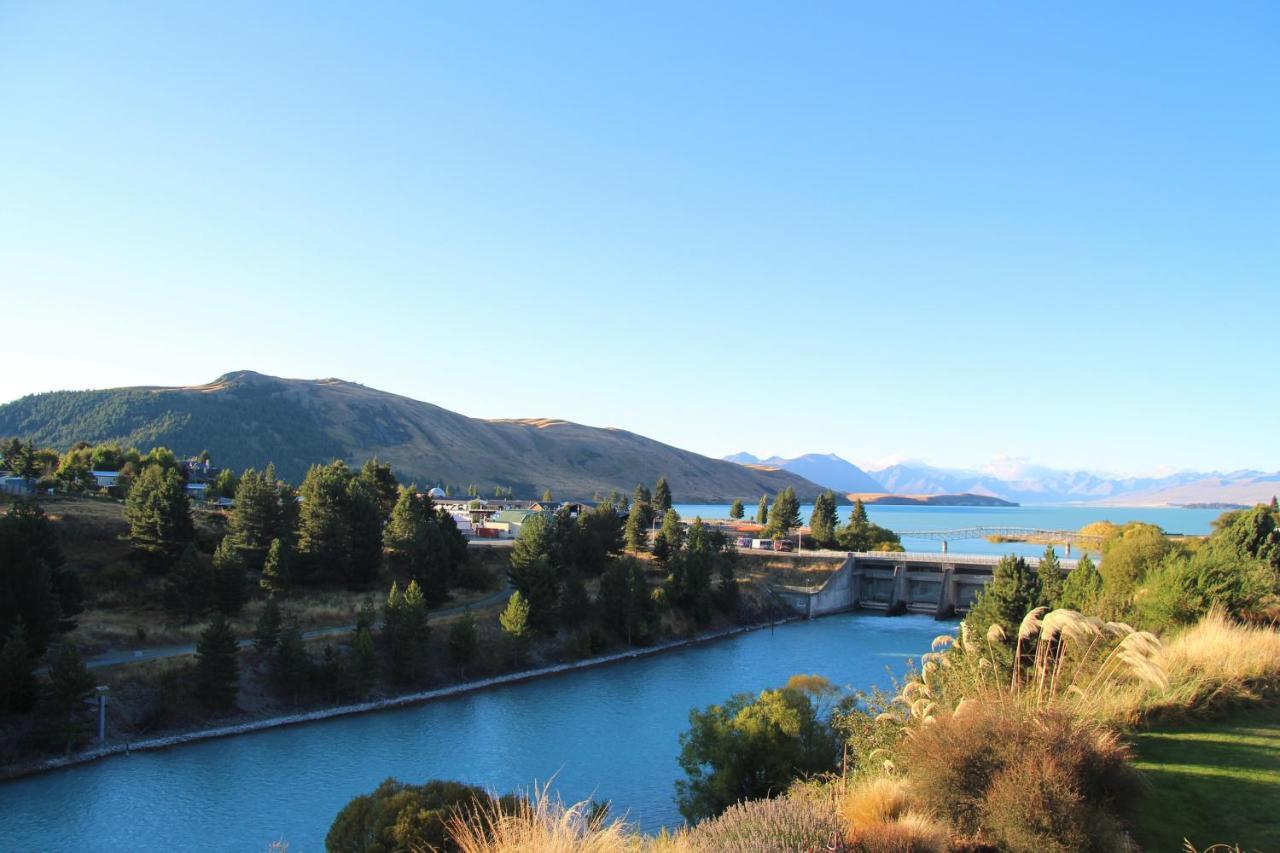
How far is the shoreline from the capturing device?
31.5 m

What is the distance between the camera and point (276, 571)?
53.5 metres

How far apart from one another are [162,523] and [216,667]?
1915 cm

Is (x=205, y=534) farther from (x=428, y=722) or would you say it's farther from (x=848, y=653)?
(x=848, y=653)

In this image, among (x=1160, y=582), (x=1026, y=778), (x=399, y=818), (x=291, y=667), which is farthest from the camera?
(x=291, y=667)

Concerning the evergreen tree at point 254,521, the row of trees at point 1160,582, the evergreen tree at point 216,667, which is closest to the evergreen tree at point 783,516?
the row of trees at point 1160,582

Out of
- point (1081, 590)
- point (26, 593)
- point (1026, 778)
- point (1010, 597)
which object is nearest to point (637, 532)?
point (1010, 597)

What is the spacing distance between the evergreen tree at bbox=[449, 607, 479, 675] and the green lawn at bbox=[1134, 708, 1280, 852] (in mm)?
39545

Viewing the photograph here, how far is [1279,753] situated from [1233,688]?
7.99 ft

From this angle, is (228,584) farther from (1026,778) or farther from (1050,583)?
(1026,778)

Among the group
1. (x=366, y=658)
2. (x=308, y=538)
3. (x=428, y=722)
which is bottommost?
(x=428, y=722)

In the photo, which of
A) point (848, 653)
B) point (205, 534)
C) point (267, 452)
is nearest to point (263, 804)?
point (205, 534)

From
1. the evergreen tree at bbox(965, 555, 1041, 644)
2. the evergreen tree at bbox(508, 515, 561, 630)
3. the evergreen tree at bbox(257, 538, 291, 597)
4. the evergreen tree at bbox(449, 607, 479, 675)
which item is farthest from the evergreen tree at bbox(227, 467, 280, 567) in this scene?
the evergreen tree at bbox(965, 555, 1041, 644)

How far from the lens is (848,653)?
56.7m

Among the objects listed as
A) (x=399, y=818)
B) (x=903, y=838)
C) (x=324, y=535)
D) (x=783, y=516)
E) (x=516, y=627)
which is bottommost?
(x=516, y=627)
